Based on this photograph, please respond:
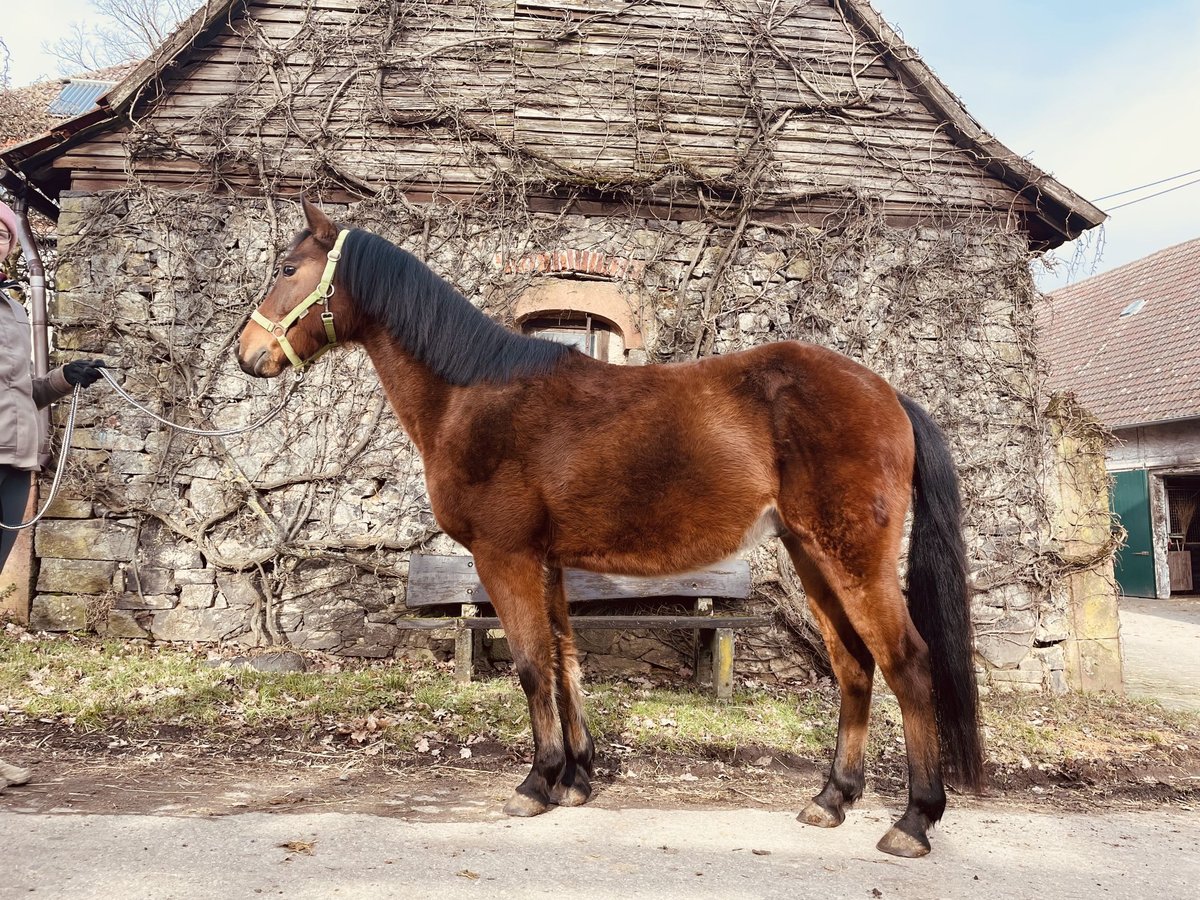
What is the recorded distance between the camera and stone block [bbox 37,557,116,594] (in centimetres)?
589

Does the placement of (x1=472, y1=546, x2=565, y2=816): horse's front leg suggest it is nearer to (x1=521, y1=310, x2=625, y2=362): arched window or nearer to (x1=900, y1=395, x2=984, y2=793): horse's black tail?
(x1=900, y1=395, x2=984, y2=793): horse's black tail

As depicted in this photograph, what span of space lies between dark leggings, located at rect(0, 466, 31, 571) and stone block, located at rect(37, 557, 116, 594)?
3024 mm

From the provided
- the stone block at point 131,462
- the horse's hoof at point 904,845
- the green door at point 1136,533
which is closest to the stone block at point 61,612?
the stone block at point 131,462

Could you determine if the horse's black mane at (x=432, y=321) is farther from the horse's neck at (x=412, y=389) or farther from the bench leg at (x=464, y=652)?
the bench leg at (x=464, y=652)

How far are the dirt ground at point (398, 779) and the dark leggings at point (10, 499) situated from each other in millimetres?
1071

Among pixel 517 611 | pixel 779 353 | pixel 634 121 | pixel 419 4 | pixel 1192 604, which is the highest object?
pixel 419 4

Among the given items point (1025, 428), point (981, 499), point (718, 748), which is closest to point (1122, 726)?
point (981, 499)

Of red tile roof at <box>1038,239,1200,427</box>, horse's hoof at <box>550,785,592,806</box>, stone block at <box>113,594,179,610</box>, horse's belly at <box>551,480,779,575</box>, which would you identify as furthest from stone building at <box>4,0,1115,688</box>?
red tile roof at <box>1038,239,1200,427</box>

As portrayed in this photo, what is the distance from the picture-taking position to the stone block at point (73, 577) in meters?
5.89

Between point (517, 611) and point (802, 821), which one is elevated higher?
point (517, 611)

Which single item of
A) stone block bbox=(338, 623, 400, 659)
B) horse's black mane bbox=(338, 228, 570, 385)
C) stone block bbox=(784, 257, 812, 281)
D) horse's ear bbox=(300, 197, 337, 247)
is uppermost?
stone block bbox=(784, 257, 812, 281)

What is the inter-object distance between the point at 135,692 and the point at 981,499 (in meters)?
6.43

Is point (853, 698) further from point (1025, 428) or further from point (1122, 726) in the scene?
point (1025, 428)

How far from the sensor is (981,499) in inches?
246
